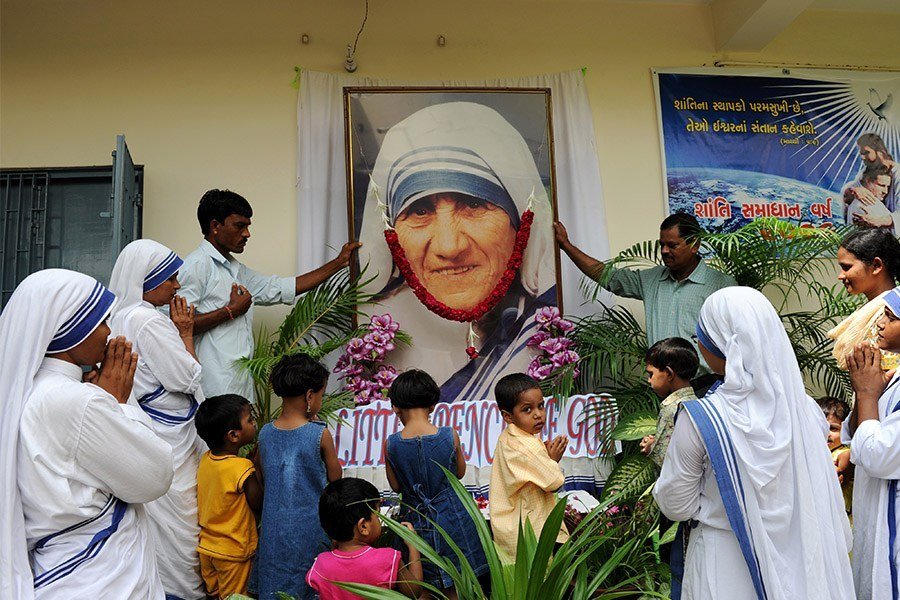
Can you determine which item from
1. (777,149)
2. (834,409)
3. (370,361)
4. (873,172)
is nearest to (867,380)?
(834,409)

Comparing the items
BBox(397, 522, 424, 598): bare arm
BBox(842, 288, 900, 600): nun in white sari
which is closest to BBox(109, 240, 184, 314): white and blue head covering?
BBox(397, 522, 424, 598): bare arm

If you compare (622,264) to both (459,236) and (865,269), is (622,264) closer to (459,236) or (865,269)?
(459,236)

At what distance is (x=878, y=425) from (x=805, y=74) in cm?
444

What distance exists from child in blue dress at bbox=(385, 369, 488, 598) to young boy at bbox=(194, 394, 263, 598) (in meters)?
0.66

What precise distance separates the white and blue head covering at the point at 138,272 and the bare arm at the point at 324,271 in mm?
1391

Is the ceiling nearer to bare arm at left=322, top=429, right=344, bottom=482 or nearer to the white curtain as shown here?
the white curtain

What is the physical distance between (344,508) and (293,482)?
1.61 ft

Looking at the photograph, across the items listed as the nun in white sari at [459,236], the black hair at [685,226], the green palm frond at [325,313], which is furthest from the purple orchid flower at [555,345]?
the green palm frond at [325,313]

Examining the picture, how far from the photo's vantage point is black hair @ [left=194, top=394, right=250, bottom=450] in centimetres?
398

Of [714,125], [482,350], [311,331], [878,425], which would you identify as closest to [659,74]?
[714,125]

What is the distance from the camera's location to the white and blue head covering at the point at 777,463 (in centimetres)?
285

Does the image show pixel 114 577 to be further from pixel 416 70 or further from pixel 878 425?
pixel 416 70

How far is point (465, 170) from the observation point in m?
6.14

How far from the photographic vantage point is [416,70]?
6.47 meters
